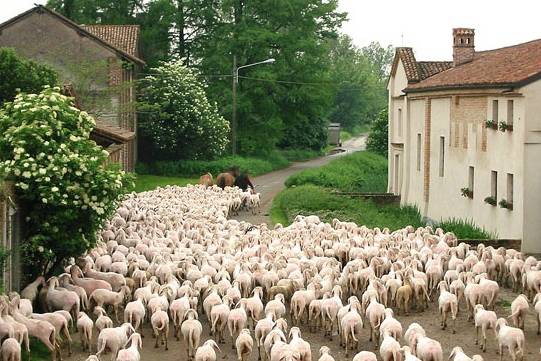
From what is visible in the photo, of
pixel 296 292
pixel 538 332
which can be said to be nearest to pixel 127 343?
pixel 296 292

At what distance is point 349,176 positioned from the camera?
170ft

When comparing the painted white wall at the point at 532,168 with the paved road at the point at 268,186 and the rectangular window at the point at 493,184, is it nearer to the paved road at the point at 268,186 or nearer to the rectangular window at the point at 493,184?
the rectangular window at the point at 493,184

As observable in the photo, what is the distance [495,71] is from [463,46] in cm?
973

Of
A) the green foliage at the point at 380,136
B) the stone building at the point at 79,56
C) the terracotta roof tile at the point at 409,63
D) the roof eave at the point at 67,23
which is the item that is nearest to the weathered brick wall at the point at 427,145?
the terracotta roof tile at the point at 409,63

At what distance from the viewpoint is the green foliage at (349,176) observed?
4759 cm

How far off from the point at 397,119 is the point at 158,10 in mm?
25243

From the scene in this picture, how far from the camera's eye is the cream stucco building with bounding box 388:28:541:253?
2836cm

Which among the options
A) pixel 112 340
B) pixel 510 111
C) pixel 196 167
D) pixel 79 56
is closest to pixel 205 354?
pixel 112 340

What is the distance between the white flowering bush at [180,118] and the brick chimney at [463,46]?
19.5 meters

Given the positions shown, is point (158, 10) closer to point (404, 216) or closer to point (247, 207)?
point (247, 207)

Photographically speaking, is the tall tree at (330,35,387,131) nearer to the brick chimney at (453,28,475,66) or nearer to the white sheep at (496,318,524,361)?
the brick chimney at (453,28,475,66)

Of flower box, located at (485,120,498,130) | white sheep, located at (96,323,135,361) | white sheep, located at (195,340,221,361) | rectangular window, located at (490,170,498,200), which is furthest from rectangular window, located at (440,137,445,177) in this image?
white sheep, located at (195,340,221,361)

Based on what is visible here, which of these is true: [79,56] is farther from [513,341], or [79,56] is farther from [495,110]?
[513,341]

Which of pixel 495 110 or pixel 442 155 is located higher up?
pixel 495 110
